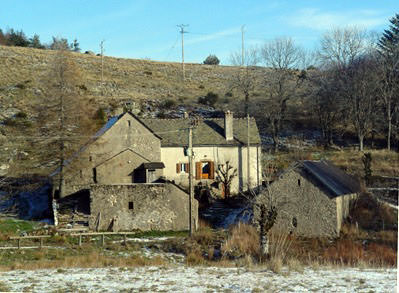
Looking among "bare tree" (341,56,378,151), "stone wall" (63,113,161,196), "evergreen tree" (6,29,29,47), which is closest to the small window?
"stone wall" (63,113,161,196)

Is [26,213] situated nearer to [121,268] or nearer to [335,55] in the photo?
[121,268]

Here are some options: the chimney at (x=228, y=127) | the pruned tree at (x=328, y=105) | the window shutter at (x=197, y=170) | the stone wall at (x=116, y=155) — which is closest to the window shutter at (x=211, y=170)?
the window shutter at (x=197, y=170)

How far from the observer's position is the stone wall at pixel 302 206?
28312 millimetres

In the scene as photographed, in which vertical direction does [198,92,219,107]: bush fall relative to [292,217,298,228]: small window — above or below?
above

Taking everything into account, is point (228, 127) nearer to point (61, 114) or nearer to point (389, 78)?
point (61, 114)

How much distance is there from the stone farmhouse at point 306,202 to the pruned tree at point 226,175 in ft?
34.7

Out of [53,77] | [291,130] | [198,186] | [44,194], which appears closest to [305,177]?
[198,186]

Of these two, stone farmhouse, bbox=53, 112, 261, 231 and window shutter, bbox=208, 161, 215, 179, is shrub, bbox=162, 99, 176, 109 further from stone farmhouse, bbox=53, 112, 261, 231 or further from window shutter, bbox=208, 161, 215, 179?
window shutter, bbox=208, 161, 215, 179

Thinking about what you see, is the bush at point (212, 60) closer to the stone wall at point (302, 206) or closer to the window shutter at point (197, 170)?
the window shutter at point (197, 170)

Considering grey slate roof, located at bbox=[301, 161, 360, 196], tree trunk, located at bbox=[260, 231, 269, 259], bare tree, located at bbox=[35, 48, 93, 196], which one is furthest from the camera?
bare tree, located at bbox=[35, 48, 93, 196]

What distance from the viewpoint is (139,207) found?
3117 centimetres

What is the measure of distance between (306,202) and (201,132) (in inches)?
615

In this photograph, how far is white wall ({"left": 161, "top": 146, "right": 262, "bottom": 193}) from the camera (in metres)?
40.7

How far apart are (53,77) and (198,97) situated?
3953 centimetres
